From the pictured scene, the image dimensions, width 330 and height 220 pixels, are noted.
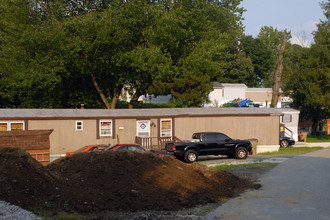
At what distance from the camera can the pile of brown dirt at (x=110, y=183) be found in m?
11.0

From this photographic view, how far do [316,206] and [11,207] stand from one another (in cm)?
880

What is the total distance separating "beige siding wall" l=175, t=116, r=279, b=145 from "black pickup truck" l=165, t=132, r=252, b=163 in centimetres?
Result: 342

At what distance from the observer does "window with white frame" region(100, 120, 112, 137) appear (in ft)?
89.4

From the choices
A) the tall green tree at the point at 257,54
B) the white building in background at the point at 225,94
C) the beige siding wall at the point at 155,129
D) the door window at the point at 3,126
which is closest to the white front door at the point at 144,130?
the beige siding wall at the point at 155,129

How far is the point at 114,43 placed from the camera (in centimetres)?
3472

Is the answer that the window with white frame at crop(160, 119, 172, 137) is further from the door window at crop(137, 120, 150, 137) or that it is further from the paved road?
the paved road

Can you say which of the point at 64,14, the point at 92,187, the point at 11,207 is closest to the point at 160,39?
the point at 64,14

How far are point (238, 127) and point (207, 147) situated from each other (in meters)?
6.41

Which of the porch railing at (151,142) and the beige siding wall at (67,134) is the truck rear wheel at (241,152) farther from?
the beige siding wall at (67,134)

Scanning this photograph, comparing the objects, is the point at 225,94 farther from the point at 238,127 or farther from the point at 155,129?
the point at 155,129

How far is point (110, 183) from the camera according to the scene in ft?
42.3

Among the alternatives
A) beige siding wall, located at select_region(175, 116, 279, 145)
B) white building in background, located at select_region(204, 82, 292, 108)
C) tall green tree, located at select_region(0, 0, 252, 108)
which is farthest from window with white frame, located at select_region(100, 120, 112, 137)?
white building in background, located at select_region(204, 82, 292, 108)

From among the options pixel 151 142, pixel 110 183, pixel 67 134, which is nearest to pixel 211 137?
pixel 151 142

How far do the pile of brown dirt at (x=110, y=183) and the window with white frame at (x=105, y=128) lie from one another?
11.6 meters
